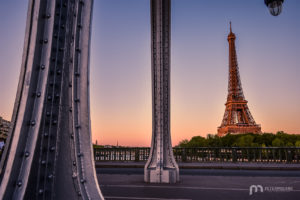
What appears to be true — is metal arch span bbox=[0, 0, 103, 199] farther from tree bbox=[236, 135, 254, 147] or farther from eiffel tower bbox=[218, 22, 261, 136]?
eiffel tower bbox=[218, 22, 261, 136]

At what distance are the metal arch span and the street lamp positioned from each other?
5.97m

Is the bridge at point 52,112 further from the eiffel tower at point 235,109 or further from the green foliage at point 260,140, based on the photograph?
the eiffel tower at point 235,109

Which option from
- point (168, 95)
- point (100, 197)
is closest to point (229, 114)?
point (168, 95)

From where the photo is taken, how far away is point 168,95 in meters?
7.23

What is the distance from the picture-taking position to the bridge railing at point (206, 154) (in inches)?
605

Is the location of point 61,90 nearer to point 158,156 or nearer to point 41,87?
point 41,87

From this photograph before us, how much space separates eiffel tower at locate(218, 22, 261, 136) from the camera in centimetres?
5828

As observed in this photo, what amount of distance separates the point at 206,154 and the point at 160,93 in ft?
34.5

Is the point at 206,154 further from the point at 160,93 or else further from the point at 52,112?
the point at 52,112

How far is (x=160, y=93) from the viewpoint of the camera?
279 inches

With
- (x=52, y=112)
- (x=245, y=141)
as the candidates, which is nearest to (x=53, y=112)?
(x=52, y=112)

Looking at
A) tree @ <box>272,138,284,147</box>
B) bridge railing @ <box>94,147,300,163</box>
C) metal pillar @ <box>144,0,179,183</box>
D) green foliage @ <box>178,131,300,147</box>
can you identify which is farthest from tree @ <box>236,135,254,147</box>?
metal pillar @ <box>144,0,179,183</box>

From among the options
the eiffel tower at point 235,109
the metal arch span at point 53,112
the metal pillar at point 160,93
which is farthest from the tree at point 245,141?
the metal arch span at point 53,112

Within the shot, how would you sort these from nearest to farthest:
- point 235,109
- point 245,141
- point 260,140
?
point 245,141 < point 260,140 < point 235,109
